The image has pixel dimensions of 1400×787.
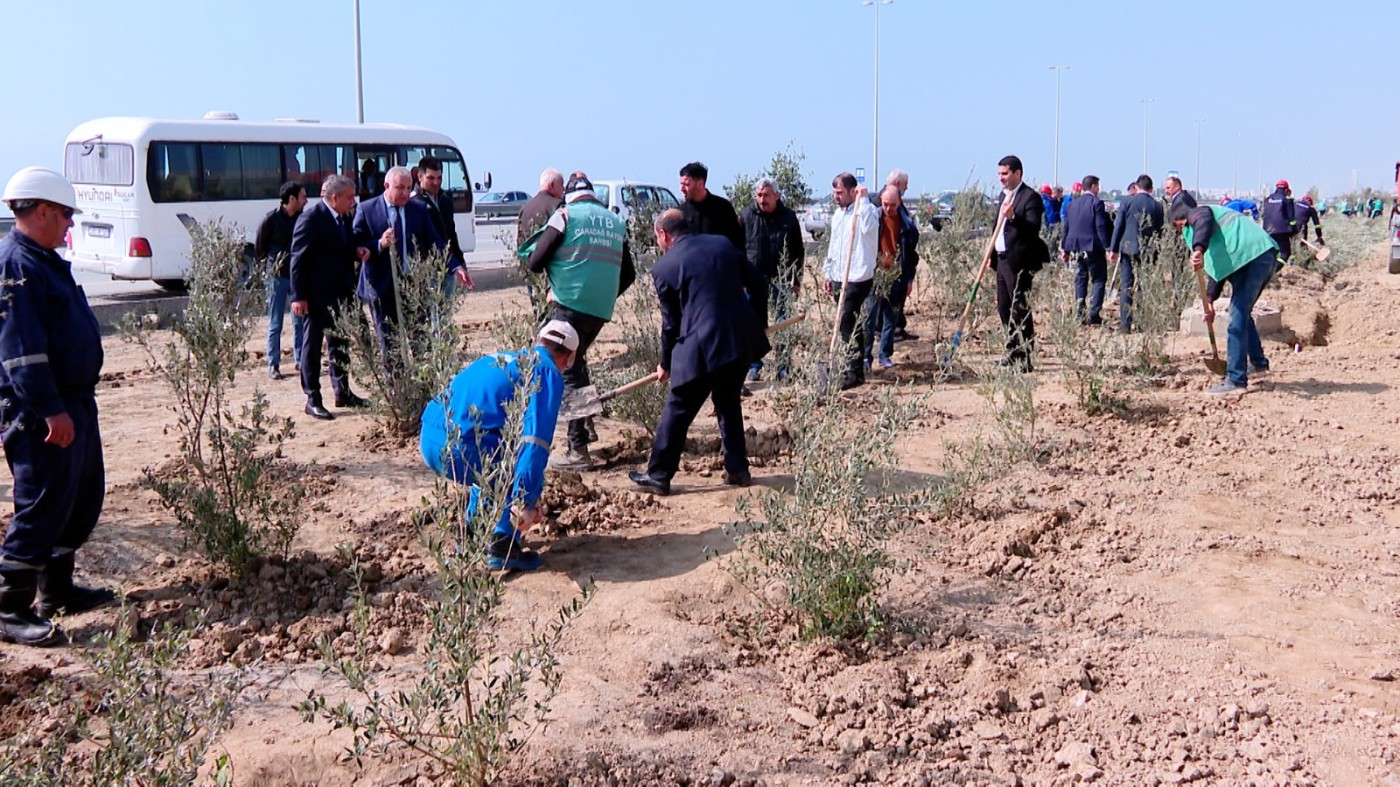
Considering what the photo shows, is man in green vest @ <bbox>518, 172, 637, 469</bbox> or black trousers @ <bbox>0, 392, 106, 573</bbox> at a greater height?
man in green vest @ <bbox>518, 172, 637, 469</bbox>

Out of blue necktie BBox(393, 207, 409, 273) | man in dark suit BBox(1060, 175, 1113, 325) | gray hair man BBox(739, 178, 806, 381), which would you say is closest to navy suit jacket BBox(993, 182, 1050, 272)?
gray hair man BBox(739, 178, 806, 381)

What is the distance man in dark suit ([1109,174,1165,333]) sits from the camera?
10.8 metres

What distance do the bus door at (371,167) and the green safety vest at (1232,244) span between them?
13.5 metres

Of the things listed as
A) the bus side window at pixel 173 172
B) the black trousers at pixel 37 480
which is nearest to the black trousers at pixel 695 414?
the black trousers at pixel 37 480

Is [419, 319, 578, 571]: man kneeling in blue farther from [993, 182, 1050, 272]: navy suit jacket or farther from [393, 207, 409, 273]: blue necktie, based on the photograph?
[993, 182, 1050, 272]: navy suit jacket

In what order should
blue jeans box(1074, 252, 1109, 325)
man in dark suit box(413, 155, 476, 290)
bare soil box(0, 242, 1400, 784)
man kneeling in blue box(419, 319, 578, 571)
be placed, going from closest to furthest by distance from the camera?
1. bare soil box(0, 242, 1400, 784)
2. man kneeling in blue box(419, 319, 578, 571)
3. man in dark suit box(413, 155, 476, 290)
4. blue jeans box(1074, 252, 1109, 325)

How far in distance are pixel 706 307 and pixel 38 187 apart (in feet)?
9.06

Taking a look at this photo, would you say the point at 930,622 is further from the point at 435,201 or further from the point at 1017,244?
the point at 435,201

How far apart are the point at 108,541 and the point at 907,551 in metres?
3.39

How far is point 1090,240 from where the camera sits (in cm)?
1128

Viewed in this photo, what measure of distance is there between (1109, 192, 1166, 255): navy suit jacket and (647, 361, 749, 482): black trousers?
6.51 meters

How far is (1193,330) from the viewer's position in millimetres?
10594

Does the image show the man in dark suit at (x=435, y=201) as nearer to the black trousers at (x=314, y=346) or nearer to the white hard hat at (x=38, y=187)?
the black trousers at (x=314, y=346)

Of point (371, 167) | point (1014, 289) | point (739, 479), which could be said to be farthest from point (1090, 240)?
point (371, 167)
